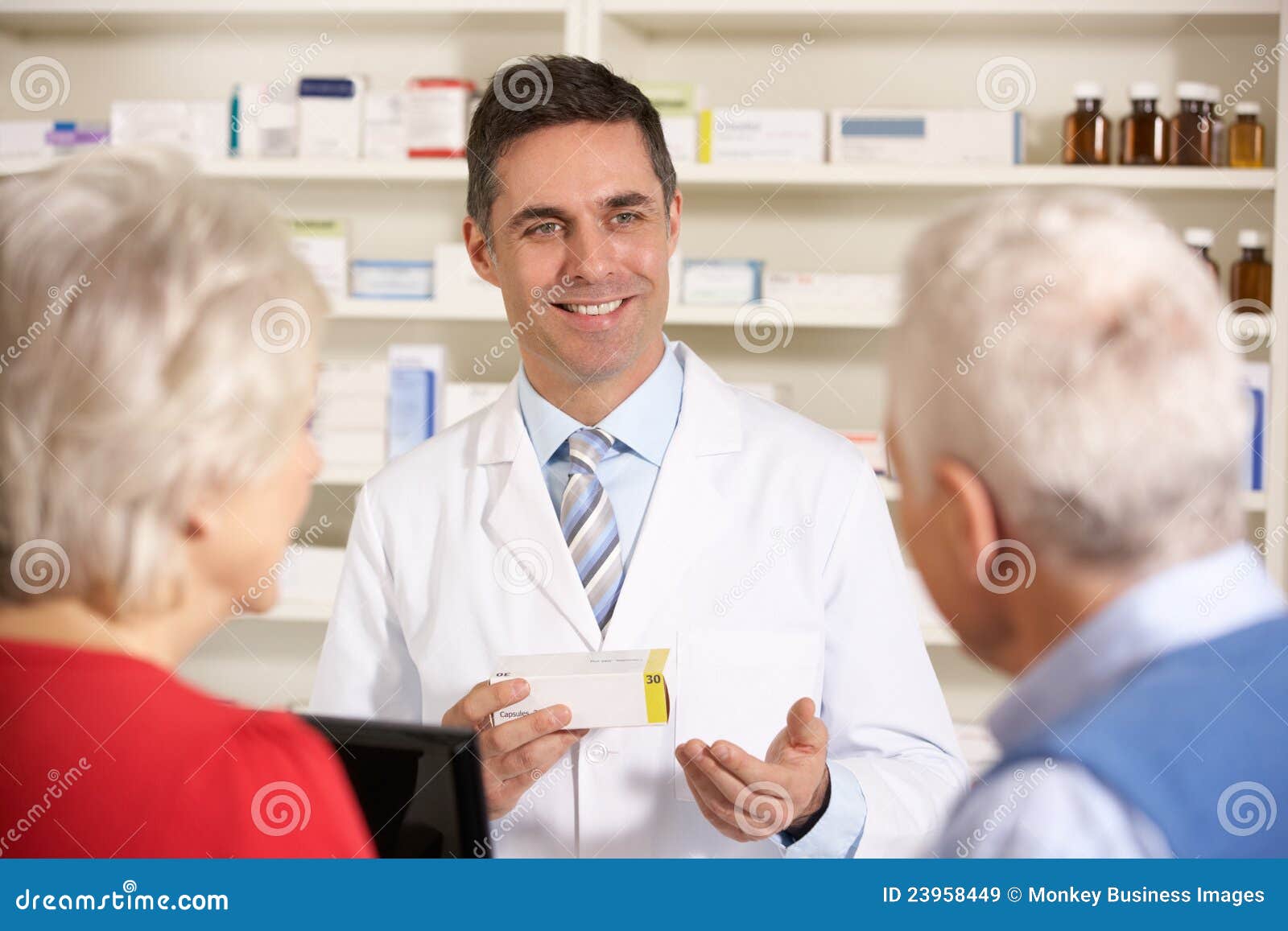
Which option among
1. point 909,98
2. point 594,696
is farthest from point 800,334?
point 594,696

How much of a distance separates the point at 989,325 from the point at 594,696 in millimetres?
463

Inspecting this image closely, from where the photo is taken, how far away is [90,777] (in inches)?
21.5

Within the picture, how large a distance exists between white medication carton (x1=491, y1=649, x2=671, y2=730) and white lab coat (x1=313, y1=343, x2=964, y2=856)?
13 centimetres

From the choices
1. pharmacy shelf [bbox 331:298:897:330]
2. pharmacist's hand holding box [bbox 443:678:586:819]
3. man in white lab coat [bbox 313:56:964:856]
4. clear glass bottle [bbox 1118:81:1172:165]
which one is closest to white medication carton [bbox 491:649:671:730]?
pharmacist's hand holding box [bbox 443:678:586:819]

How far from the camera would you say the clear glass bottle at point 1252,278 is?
1.64 meters

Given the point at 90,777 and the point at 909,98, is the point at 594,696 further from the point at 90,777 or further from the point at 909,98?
the point at 909,98

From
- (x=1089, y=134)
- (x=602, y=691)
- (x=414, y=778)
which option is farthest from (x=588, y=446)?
(x=1089, y=134)

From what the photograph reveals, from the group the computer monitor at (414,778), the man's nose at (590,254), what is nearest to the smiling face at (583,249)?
the man's nose at (590,254)

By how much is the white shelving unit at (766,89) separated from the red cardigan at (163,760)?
125 centimetres

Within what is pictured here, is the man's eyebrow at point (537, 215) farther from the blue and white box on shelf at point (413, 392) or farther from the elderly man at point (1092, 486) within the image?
the blue and white box on shelf at point (413, 392)

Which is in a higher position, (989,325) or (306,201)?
(306,201)

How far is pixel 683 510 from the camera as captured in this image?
105cm

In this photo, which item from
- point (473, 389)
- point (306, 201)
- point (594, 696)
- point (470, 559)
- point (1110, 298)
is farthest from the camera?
point (306, 201)

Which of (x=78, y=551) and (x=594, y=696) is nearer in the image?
(x=78, y=551)
